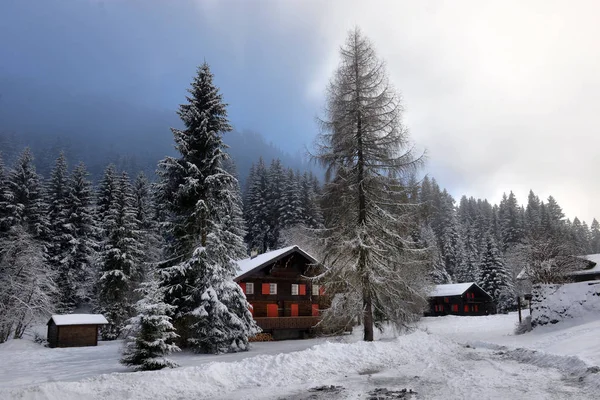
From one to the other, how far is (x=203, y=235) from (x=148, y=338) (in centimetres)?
1119

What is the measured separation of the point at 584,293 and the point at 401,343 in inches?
483

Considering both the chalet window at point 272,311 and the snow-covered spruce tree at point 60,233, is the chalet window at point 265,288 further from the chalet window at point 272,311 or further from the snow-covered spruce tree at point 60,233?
the snow-covered spruce tree at point 60,233

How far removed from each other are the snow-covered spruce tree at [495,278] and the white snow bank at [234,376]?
187 feet

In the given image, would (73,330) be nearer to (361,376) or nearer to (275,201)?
(361,376)

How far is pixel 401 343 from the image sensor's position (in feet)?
66.8

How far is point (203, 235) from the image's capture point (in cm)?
2717

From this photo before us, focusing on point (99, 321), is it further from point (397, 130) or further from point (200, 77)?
point (397, 130)

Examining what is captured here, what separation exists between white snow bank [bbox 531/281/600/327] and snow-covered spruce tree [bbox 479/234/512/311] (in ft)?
148

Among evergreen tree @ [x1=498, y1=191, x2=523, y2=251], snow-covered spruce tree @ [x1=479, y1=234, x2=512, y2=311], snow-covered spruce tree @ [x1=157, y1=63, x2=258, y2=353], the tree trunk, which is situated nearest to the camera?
the tree trunk

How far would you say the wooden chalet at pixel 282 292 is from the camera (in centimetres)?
3606

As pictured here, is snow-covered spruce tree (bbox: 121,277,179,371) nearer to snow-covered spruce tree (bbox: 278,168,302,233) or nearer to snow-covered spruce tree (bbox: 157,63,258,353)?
snow-covered spruce tree (bbox: 157,63,258,353)

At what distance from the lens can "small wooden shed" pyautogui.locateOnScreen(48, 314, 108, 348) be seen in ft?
113

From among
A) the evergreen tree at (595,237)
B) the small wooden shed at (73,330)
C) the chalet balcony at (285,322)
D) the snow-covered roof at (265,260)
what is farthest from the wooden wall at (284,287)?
the evergreen tree at (595,237)

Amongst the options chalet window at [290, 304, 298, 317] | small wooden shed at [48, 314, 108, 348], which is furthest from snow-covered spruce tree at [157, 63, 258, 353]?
small wooden shed at [48, 314, 108, 348]
